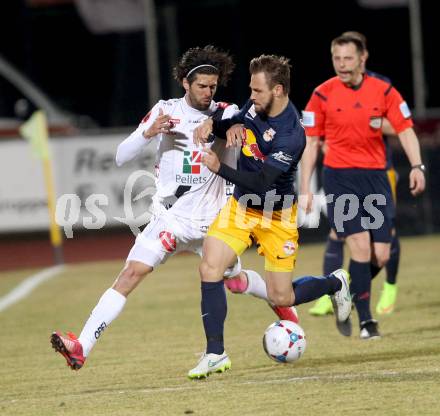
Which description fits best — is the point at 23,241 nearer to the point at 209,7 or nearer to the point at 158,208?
the point at 209,7

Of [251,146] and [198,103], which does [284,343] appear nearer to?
[251,146]

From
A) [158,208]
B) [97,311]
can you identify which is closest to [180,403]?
[97,311]

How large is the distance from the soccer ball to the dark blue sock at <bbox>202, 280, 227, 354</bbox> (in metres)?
0.30

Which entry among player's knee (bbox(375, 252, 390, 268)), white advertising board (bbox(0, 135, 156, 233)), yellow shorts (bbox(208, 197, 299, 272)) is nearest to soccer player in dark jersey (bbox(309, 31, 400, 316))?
player's knee (bbox(375, 252, 390, 268))

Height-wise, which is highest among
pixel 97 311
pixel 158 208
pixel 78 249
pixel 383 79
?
pixel 383 79

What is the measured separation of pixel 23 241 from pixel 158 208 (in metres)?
9.44

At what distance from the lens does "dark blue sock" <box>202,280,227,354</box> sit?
7140 millimetres

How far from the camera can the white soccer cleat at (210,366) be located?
704cm

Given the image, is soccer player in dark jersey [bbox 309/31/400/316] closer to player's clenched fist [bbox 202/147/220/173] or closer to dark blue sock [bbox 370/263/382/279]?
dark blue sock [bbox 370/263/382/279]

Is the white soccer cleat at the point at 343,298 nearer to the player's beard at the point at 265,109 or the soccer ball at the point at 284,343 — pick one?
the soccer ball at the point at 284,343

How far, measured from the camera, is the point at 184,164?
7559 millimetres

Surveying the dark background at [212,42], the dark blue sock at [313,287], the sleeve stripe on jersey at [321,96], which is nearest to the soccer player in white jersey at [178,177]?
the dark blue sock at [313,287]

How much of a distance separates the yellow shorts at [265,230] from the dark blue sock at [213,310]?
0.26m

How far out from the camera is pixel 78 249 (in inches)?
680
